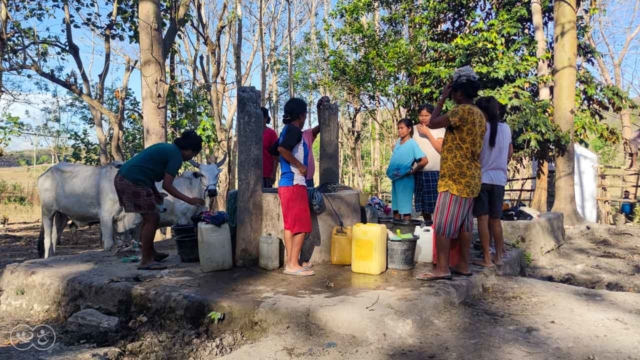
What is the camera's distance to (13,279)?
5.06m

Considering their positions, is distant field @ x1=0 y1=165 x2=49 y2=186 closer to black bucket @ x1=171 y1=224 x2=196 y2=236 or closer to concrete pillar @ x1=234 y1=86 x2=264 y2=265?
→ black bucket @ x1=171 y1=224 x2=196 y2=236

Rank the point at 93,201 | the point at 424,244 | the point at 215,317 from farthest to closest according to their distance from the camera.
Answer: the point at 93,201
the point at 424,244
the point at 215,317

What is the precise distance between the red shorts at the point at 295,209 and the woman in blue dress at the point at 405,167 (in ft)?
4.75

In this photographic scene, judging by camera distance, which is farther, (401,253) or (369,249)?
(401,253)

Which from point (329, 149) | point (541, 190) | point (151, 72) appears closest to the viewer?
point (329, 149)

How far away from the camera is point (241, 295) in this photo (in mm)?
4016

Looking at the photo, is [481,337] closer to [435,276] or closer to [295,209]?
[435,276]

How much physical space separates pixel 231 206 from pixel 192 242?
1.89ft

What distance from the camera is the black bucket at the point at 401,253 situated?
4.71 metres

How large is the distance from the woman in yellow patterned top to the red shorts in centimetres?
121

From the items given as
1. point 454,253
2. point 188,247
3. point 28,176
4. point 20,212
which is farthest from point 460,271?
point 28,176

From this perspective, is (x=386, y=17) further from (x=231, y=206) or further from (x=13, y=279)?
(x=13, y=279)

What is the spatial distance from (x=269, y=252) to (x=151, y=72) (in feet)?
11.8
